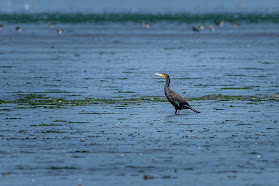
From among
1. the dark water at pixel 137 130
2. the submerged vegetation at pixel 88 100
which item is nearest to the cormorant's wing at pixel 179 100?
the dark water at pixel 137 130

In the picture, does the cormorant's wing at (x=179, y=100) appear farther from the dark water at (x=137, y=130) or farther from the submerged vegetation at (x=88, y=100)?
the submerged vegetation at (x=88, y=100)

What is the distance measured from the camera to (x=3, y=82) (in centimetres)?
3275

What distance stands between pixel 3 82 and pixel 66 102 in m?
8.03

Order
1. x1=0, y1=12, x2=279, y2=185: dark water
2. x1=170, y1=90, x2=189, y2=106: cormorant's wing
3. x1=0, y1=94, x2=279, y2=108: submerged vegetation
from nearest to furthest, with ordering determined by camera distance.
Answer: x1=0, y1=12, x2=279, y2=185: dark water, x1=170, y1=90, x2=189, y2=106: cormorant's wing, x1=0, y1=94, x2=279, y2=108: submerged vegetation

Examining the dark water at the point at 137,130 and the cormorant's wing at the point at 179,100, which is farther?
the cormorant's wing at the point at 179,100

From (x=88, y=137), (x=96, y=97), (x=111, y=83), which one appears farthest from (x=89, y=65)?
(x=88, y=137)

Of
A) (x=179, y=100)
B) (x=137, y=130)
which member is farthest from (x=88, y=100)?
(x=137, y=130)

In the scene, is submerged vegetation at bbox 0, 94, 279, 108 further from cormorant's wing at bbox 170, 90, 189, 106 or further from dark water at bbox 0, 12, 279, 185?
cormorant's wing at bbox 170, 90, 189, 106

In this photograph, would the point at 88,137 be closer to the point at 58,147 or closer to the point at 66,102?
the point at 58,147

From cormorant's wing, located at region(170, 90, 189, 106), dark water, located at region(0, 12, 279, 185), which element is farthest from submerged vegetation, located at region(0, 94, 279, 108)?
cormorant's wing, located at region(170, 90, 189, 106)

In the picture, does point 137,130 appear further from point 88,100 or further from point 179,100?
point 88,100

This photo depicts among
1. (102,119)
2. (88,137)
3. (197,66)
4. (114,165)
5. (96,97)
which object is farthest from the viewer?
(197,66)

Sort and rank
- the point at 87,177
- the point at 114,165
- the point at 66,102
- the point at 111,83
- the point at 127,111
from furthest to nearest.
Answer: the point at 111,83
the point at 66,102
the point at 127,111
the point at 114,165
the point at 87,177

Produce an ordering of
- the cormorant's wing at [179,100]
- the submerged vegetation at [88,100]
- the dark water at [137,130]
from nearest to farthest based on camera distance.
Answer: the dark water at [137,130], the cormorant's wing at [179,100], the submerged vegetation at [88,100]
